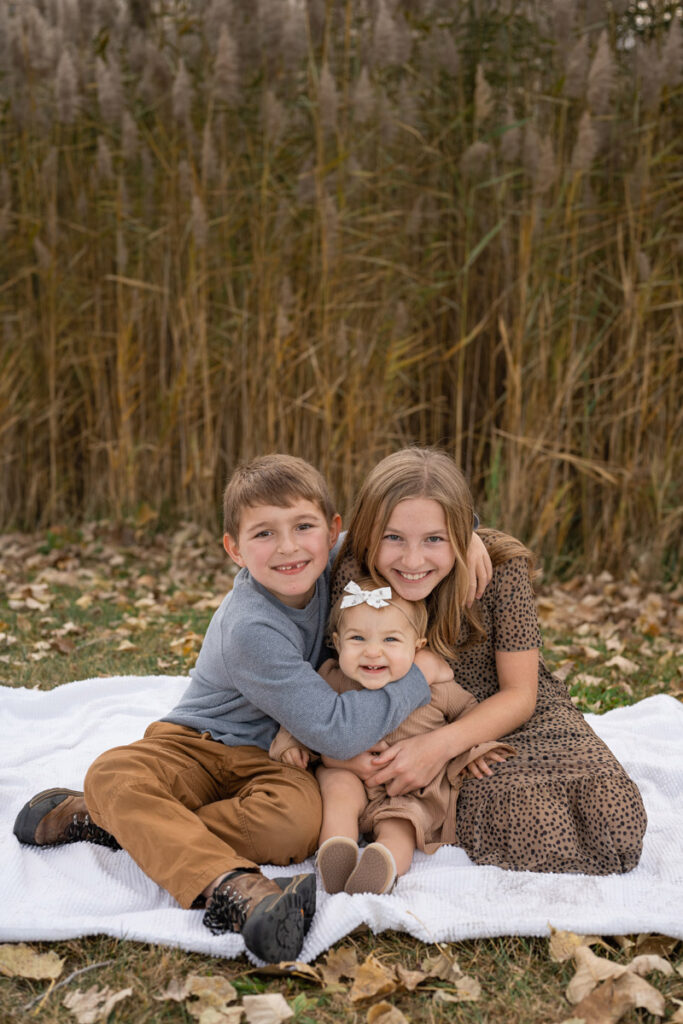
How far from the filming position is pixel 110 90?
5.07 meters

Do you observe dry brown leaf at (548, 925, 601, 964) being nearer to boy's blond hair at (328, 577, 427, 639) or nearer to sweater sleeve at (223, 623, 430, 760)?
sweater sleeve at (223, 623, 430, 760)

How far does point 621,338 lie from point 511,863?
10.1ft

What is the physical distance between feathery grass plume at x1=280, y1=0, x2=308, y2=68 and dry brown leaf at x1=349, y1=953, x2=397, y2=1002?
4107mm

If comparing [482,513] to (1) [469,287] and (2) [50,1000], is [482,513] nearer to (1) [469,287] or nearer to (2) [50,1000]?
(1) [469,287]

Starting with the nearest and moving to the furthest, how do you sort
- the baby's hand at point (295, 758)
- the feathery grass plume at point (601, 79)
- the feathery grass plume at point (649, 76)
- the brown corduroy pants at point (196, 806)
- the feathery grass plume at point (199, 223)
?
the brown corduroy pants at point (196, 806) < the baby's hand at point (295, 758) < the feathery grass plume at point (601, 79) < the feathery grass plume at point (649, 76) < the feathery grass plume at point (199, 223)

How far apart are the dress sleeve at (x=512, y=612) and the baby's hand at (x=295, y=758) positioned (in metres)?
0.56

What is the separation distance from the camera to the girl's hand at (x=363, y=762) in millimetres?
2328

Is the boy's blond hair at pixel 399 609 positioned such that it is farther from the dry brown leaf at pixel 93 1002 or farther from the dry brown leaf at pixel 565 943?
the dry brown leaf at pixel 93 1002

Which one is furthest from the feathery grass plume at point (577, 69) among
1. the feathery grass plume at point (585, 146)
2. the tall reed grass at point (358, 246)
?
the feathery grass plume at point (585, 146)

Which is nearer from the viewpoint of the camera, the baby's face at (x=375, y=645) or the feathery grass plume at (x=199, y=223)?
the baby's face at (x=375, y=645)

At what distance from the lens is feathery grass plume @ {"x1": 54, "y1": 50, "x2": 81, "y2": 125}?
503 centimetres

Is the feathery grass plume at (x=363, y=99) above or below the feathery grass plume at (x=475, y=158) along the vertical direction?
above

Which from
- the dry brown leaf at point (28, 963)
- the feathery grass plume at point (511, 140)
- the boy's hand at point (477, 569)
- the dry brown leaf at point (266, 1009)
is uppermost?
the feathery grass plume at point (511, 140)

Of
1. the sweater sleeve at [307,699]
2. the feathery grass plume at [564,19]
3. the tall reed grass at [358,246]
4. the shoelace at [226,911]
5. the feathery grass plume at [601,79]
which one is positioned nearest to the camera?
the shoelace at [226,911]
